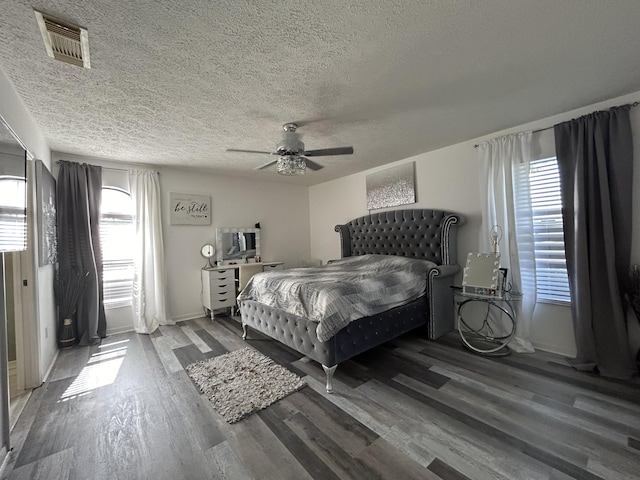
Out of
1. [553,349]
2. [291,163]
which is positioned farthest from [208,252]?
[553,349]

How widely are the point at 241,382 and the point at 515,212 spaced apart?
3.55 meters

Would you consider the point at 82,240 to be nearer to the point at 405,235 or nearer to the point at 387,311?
the point at 387,311

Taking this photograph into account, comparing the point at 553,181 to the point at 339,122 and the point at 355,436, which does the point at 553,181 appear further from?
the point at 355,436

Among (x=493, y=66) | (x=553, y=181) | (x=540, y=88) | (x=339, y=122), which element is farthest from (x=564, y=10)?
(x=553, y=181)

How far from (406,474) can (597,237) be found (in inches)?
110

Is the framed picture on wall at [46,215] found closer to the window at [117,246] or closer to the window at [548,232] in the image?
the window at [117,246]

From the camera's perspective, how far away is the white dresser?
435cm

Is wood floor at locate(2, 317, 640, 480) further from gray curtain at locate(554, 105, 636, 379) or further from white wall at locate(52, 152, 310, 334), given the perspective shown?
white wall at locate(52, 152, 310, 334)

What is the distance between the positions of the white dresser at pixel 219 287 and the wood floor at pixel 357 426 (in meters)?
1.63

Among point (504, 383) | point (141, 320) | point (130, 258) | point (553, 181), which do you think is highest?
point (553, 181)

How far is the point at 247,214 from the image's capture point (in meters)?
5.25

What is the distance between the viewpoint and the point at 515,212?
9.92ft

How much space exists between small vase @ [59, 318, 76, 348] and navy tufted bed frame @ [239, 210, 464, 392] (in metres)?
2.25

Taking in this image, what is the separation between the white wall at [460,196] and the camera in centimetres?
266
